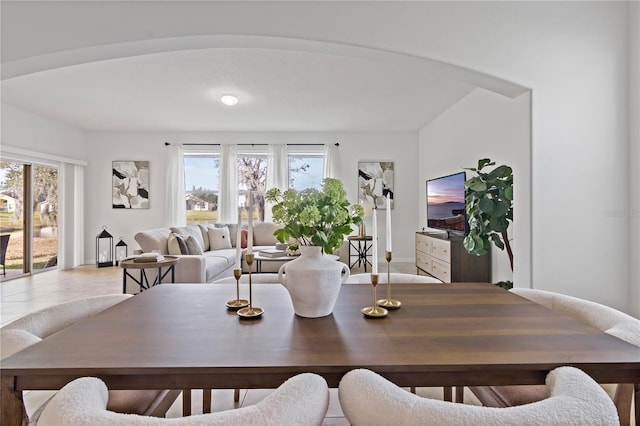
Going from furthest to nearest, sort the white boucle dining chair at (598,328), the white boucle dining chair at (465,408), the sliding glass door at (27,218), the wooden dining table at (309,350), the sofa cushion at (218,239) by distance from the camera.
Result: the sofa cushion at (218,239) < the sliding glass door at (27,218) < the white boucle dining chair at (598,328) < the wooden dining table at (309,350) < the white boucle dining chair at (465,408)

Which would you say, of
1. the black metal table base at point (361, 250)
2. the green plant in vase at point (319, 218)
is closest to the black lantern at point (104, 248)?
the black metal table base at point (361, 250)

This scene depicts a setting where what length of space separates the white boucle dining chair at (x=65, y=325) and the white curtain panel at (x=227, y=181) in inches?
208

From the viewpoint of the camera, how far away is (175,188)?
6.63 m

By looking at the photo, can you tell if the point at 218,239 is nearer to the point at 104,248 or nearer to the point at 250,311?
the point at 104,248

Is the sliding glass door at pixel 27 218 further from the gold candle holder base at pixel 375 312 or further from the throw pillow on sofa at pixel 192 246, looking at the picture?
the gold candle holder base at pixel 375 312

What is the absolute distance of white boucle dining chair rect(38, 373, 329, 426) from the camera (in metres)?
0.64

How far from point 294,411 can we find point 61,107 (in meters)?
6.25

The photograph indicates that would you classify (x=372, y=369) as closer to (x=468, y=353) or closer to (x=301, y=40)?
(x=468, y=353)

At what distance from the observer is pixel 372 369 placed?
0.83 m

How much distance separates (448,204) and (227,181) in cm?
422

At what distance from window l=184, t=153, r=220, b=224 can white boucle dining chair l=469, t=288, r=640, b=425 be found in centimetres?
627

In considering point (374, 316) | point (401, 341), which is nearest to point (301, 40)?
point (374, 316)

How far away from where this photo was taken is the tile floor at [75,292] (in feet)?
6.13

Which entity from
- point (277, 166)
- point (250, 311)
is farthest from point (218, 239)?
point (250, 311)
